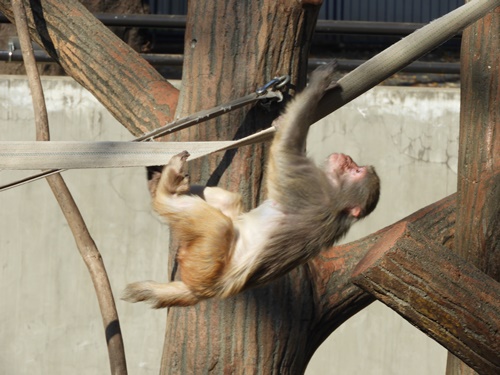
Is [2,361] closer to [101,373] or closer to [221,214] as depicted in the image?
[101,373]

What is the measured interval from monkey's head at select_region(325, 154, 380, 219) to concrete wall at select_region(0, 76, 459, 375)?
2.68 metres

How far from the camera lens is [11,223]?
6.53 meters

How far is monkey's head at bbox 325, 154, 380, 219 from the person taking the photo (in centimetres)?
381

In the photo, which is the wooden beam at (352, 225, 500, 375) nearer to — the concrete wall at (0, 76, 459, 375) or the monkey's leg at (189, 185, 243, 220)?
the monkey's leg at (189, 185, 243, 220)

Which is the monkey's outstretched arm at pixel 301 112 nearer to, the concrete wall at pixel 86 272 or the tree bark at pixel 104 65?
the tree bark at pixel 104 65

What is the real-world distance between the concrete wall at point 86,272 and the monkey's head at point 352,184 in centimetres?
268

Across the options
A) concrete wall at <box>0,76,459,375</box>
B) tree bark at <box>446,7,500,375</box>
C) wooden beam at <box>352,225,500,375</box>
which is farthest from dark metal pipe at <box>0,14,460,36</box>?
wooden beam at <box>352,225,500,375</box>

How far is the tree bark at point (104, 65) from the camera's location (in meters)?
3.93

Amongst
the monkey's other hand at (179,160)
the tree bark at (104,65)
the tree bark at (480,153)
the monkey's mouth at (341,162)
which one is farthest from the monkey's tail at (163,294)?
the tree bark at (480,153)

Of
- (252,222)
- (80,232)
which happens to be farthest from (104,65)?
(252,222)

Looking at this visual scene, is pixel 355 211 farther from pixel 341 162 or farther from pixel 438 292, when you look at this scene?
pixel 438 292

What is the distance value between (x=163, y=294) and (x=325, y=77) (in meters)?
1.03

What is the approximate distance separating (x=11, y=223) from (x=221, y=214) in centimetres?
351

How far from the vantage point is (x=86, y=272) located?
6.52 meters
